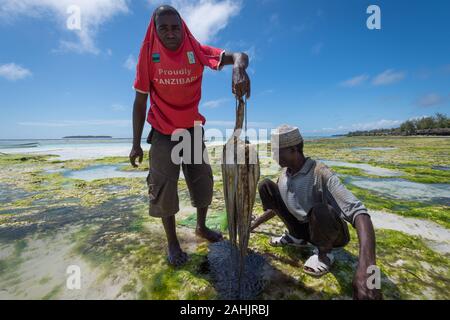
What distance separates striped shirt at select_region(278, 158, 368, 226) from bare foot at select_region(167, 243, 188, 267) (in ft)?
4.14

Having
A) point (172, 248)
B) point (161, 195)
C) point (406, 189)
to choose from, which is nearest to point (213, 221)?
point (172, 248)

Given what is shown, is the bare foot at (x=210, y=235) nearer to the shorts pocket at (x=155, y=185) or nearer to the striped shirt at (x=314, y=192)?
the shorts pocket at (x=155, y=185)

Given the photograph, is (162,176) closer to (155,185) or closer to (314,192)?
(155,185)

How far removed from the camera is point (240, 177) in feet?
5.65

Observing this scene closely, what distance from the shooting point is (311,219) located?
2.34m

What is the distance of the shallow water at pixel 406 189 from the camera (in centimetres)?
514

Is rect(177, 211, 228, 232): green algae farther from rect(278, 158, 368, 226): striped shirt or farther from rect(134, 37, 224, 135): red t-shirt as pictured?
rect(134, 37, 224, 135): red t-shirt

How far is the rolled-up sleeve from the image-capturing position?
79.7 inches

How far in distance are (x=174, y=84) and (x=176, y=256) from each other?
1.82 meters
